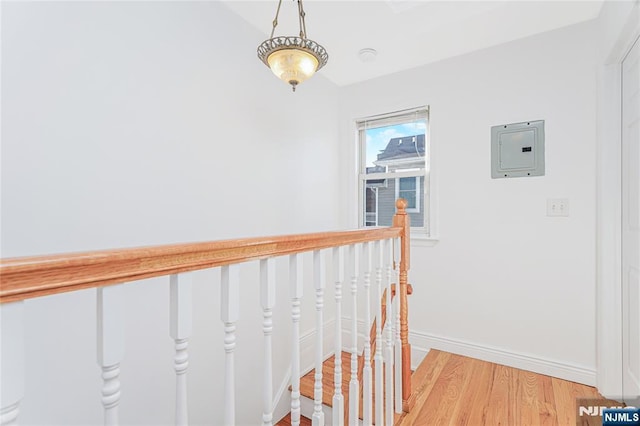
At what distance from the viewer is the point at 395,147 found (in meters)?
3.04

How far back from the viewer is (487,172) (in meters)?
2.44

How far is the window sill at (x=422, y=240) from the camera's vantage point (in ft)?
8.80

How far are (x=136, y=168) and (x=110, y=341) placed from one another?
1295 mm

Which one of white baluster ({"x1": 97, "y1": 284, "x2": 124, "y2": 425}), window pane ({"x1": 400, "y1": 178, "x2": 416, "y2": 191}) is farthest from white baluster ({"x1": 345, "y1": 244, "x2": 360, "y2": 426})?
window pane ({"x1": 400, "y1": 178, "x2": 416, "y2": 191})

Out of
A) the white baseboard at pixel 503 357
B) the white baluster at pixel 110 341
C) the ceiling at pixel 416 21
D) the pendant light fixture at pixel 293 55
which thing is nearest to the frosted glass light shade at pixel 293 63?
the pendant light fixture at pixel 293 55

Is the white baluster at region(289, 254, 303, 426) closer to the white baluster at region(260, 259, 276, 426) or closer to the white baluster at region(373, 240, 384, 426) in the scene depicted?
the white baluster at region(260, 259, 276, 426)

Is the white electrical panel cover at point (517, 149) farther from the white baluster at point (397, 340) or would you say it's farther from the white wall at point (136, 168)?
the white wall at point (136, 168)

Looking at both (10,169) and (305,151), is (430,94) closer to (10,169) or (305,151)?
(305,151)

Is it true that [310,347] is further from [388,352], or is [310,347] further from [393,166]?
[393,166]

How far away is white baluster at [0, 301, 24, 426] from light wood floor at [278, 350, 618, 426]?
1.73 metres

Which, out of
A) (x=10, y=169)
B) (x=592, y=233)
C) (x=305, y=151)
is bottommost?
(x=592, y=233)

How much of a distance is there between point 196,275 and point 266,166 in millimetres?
963

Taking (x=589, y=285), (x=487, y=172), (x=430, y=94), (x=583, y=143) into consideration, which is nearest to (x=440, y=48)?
(x=430, y=94)

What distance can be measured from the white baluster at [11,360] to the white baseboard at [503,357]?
8.91 ft
